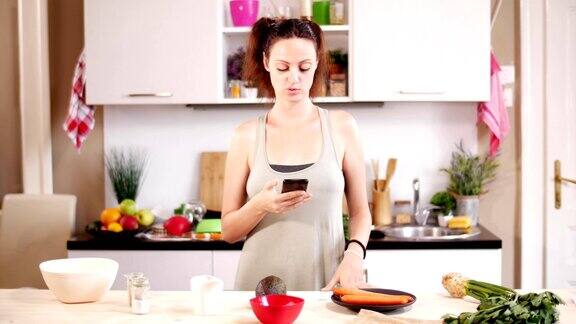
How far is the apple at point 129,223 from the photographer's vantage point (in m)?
3.71

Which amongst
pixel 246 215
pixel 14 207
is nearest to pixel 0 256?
pixel 14 207

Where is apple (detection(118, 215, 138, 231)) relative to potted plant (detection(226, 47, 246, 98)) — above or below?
below

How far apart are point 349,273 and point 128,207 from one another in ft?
5.96

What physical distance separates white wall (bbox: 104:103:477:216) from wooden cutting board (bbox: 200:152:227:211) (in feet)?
0.24

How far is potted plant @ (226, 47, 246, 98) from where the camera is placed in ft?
12.7

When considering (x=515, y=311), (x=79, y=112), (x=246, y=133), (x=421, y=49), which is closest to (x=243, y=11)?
(x=421, y=49)

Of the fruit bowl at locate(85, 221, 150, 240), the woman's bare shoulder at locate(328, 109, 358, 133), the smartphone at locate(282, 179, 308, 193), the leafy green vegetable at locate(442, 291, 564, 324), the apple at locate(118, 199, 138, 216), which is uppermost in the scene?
the woman's bare shoulder at locate(328, 109, 358, 133)

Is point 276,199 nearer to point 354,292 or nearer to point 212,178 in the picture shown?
point 354,292

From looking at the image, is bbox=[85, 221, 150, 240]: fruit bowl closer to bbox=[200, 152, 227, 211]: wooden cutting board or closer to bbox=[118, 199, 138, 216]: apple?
bbox=[118, 199, 138, 216]: apple

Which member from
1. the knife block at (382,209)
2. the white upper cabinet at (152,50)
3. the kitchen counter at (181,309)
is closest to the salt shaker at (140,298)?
the kitchen counter at (181,309)

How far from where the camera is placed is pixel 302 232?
2473mm

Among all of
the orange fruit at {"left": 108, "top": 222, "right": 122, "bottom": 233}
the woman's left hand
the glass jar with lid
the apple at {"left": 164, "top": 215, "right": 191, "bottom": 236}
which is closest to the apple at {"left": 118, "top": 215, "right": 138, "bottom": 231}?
the orange fruit at {"left": 108, "top": 222, "right": 122, "bottom": 233}

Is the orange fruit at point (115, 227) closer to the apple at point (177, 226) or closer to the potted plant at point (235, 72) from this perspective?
the apple at point (177, 226)

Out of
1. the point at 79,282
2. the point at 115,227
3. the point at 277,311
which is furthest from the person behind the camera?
the point at 115,227
